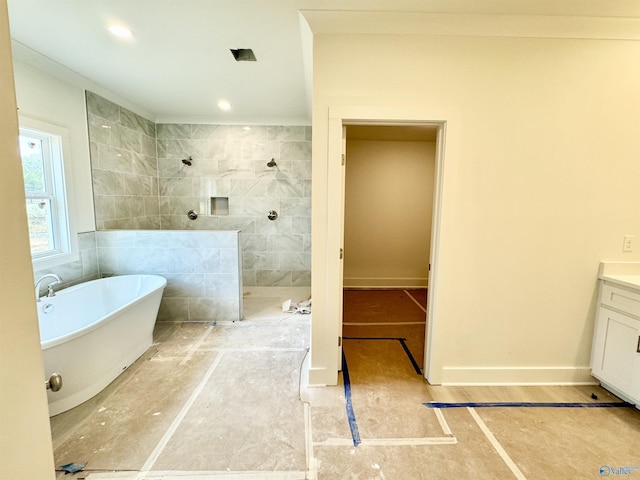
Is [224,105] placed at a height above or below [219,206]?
above

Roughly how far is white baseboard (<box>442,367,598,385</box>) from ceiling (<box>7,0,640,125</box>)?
2.53 m

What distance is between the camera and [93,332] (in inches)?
79.7

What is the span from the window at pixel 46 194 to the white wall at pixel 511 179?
2651mm

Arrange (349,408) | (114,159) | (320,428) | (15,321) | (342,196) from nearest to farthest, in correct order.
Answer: (15,321) → (320,428) → (349,408) → (342,196) → (114,159)

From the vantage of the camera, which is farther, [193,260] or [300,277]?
[300,277]

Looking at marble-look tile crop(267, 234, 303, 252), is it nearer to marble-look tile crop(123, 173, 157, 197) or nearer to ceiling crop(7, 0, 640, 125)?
marble-look tile crop(123, 173, 157, 197)

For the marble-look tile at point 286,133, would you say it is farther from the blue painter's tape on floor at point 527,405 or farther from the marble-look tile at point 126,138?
the blue painter's tape on floor at point 527,405

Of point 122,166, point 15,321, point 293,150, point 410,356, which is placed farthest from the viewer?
point 293,150

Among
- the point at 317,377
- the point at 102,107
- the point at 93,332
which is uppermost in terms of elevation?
the point at 102,107

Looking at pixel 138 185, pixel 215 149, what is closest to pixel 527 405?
pixel 215 149

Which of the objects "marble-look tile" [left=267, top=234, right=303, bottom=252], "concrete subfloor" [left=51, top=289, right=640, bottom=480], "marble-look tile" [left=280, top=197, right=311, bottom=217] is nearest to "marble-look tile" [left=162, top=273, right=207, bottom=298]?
"concrete subfloor" [left=51, top=289, right=640, bottom=480]

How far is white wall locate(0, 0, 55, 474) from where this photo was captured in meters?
0.59

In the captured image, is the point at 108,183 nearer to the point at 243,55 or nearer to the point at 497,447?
the point at 243,55

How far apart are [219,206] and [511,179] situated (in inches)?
159
